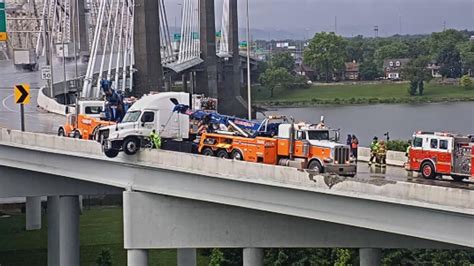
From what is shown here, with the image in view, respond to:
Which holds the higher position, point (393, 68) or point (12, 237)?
point (393, 68)

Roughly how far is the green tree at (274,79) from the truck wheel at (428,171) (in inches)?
4500

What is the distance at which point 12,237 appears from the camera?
1788 inches

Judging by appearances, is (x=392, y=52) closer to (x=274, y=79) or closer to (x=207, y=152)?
(x=274, y=79)

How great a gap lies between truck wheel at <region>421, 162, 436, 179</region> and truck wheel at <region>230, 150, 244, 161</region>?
517 cm

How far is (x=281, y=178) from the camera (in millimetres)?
23125

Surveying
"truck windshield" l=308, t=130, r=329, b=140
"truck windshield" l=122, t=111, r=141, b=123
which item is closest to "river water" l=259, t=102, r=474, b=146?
"truck windshield" l=122, t=111, r=141, b=123

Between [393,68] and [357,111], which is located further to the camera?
[393,68]

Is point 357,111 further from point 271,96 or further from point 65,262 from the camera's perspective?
point 65,262

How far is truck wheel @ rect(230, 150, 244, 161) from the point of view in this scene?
89.9 feet

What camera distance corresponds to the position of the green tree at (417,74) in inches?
5143

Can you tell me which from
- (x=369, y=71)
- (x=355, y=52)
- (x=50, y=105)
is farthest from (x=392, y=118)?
(x=355, y=52)

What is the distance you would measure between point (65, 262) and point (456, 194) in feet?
61.1

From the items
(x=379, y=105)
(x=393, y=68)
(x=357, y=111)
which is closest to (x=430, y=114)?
(x=357, y=111)

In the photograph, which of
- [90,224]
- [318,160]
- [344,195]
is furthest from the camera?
[90,224]
